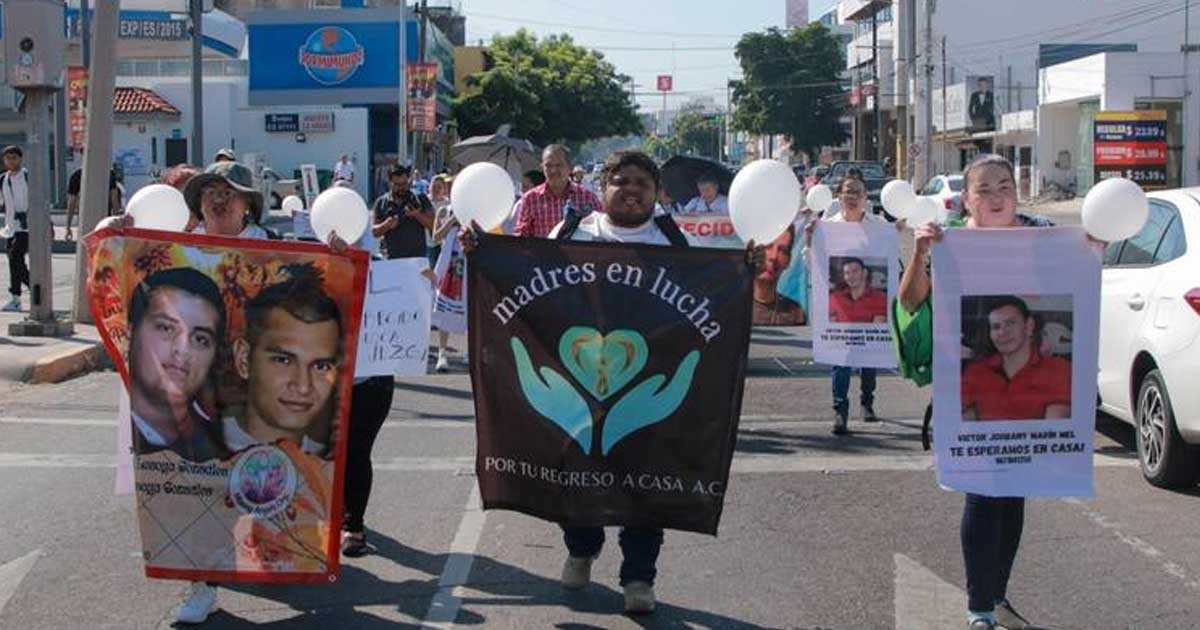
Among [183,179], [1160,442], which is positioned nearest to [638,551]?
[183,179]

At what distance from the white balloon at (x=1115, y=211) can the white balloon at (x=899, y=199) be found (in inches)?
89.0

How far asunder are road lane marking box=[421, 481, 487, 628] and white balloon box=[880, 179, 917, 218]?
2705 millimetres

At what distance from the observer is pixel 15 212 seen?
1686cm

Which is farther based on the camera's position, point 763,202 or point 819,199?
point 819,199

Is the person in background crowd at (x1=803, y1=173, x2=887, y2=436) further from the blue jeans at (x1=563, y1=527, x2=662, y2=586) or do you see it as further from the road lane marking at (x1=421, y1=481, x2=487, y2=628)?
the blue jeans at (x1=563, y1=527, x2=662, y2=586)

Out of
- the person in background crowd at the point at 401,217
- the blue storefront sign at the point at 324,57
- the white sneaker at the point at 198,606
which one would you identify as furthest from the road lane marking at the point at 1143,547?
the blue storefront sign at the point at 324,57

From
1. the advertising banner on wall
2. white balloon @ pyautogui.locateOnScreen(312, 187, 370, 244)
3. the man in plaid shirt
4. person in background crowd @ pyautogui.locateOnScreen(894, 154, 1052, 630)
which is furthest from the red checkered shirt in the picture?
the advertising banner on wall

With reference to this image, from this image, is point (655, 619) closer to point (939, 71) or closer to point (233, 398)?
point (233, 398)

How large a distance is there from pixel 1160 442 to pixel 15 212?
1323 cm

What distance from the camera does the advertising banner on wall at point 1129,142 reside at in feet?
153

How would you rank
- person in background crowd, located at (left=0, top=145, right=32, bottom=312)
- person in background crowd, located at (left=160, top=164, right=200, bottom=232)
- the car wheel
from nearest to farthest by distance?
person in background crowd, located at (left=160, top=164, right=200, bottom=232) → the car wheel → person in background crowd, located at (left=0, top=145, right=32, bottom=312)

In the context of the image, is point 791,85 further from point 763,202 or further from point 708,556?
point 763,202

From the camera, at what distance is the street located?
5957 mm

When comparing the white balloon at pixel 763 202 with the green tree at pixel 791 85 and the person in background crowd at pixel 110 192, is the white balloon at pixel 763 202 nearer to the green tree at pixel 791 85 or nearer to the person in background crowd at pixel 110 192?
the person in background crowd at pixel 110 192
